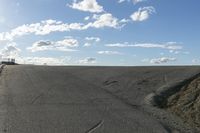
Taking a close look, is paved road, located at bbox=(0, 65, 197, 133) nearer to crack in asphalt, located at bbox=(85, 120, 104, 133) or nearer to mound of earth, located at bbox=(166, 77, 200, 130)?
crack in asphalt, located at bbox=(85, 120, 104, 133)

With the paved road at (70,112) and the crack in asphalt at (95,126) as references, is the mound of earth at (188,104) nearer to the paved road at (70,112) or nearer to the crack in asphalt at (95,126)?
the paved road at (70,112)

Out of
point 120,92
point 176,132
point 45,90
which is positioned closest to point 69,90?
point 45,90

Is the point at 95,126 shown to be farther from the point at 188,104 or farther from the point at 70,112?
the point at 188,104

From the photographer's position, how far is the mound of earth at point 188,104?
1088cm

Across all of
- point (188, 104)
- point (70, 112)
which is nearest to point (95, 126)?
point (70, 112)

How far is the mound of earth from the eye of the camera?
1088cm

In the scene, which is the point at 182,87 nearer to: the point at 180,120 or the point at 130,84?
the point at 130,84

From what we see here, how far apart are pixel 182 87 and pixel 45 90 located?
505 centimetres

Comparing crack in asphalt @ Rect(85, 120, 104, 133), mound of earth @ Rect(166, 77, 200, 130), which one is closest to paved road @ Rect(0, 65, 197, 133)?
crack in asphalt @ Rect(85, 120, 104, 133)

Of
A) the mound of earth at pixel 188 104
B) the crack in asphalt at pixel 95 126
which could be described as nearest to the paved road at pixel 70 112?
the crack in asphalt at pixel 95 126

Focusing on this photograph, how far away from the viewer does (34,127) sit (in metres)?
9.76

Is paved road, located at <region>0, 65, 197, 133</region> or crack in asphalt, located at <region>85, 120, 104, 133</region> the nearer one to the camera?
crack in asphalt, located at <region>85, 120, 104, 133</region>

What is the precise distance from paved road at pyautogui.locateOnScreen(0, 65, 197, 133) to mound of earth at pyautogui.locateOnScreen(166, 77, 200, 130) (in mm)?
884

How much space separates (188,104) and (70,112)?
321cm
